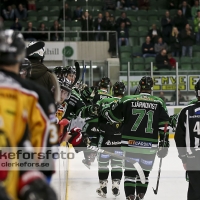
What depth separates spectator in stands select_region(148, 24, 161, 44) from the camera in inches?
580

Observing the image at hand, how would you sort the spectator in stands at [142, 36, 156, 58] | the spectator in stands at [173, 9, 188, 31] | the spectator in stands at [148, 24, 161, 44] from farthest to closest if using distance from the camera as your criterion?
the spectator in stands at [173, 9, 188, 31], the spectator in stands at [148, 24, 161, 44], the spectator in stands at [142, 36, 156, 58]

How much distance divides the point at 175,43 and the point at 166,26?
31.9 inches

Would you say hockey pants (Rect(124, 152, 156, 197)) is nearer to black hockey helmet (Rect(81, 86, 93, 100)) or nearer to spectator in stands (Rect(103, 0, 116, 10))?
black hockey helmet (Rect(81, 86, 93, 100))

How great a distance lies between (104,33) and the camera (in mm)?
14234

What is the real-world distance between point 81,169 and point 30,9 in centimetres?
806

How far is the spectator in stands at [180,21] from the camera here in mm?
15375

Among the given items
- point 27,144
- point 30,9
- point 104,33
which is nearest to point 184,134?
point 27,144

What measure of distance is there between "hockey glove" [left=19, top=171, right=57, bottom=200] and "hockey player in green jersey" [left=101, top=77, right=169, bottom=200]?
141 inches

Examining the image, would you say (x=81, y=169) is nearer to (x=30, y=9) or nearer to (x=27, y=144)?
(x=27, y=144)

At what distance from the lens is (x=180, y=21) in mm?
15391

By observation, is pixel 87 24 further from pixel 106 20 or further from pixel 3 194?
pixel 3 194

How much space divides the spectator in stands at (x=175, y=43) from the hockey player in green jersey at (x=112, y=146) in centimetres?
772

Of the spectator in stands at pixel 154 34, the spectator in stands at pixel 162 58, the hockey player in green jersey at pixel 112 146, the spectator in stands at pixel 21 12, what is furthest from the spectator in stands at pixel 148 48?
the hockey player in green jersey at pixel 112 146

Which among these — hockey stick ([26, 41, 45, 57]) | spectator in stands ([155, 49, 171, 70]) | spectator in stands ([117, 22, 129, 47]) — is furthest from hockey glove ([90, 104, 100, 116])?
spectator in stands ([117, 22, 129, 47])
